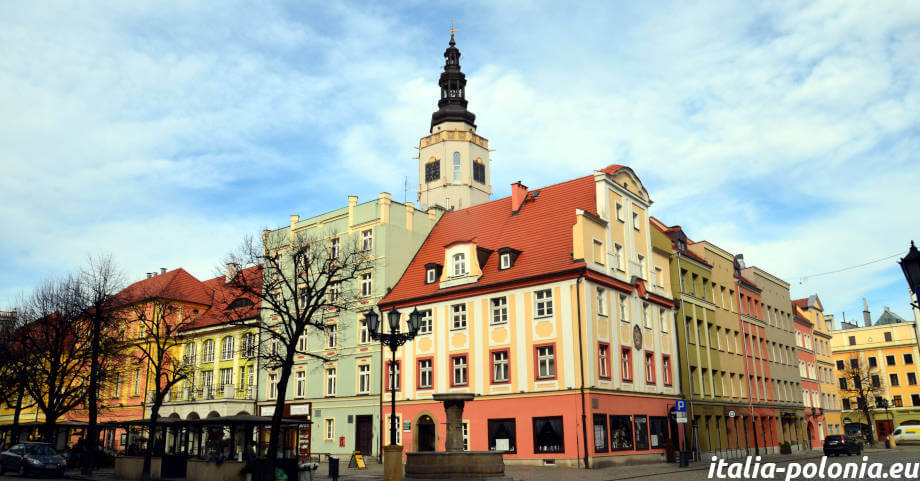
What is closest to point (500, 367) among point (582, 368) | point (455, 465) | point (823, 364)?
point (582, 368)

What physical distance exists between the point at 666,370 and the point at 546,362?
1011cm

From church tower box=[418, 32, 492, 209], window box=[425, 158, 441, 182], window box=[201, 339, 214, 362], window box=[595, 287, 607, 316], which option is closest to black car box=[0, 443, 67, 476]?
window box=[201, 339, 214, 362]

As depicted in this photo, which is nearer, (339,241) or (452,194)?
(339,241)

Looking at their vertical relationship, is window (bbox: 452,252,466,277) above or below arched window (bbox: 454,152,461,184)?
below

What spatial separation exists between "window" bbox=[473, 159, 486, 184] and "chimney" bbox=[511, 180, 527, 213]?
73.8ft

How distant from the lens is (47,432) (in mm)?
43812

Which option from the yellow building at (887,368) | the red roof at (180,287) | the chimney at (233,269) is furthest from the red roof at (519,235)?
the yellow building at (887,368)

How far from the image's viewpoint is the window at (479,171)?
226ft

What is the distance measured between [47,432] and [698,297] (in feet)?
139

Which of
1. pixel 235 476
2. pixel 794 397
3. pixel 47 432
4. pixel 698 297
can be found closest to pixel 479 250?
pixel 698 297

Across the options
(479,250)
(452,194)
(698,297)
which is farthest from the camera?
(452,194)

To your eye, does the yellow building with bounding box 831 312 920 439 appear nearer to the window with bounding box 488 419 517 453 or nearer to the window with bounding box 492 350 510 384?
the window with bounding box 492 350 510 384

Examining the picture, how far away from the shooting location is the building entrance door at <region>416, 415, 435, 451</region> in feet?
136

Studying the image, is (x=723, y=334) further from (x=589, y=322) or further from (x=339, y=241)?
(x=339, y=241)
